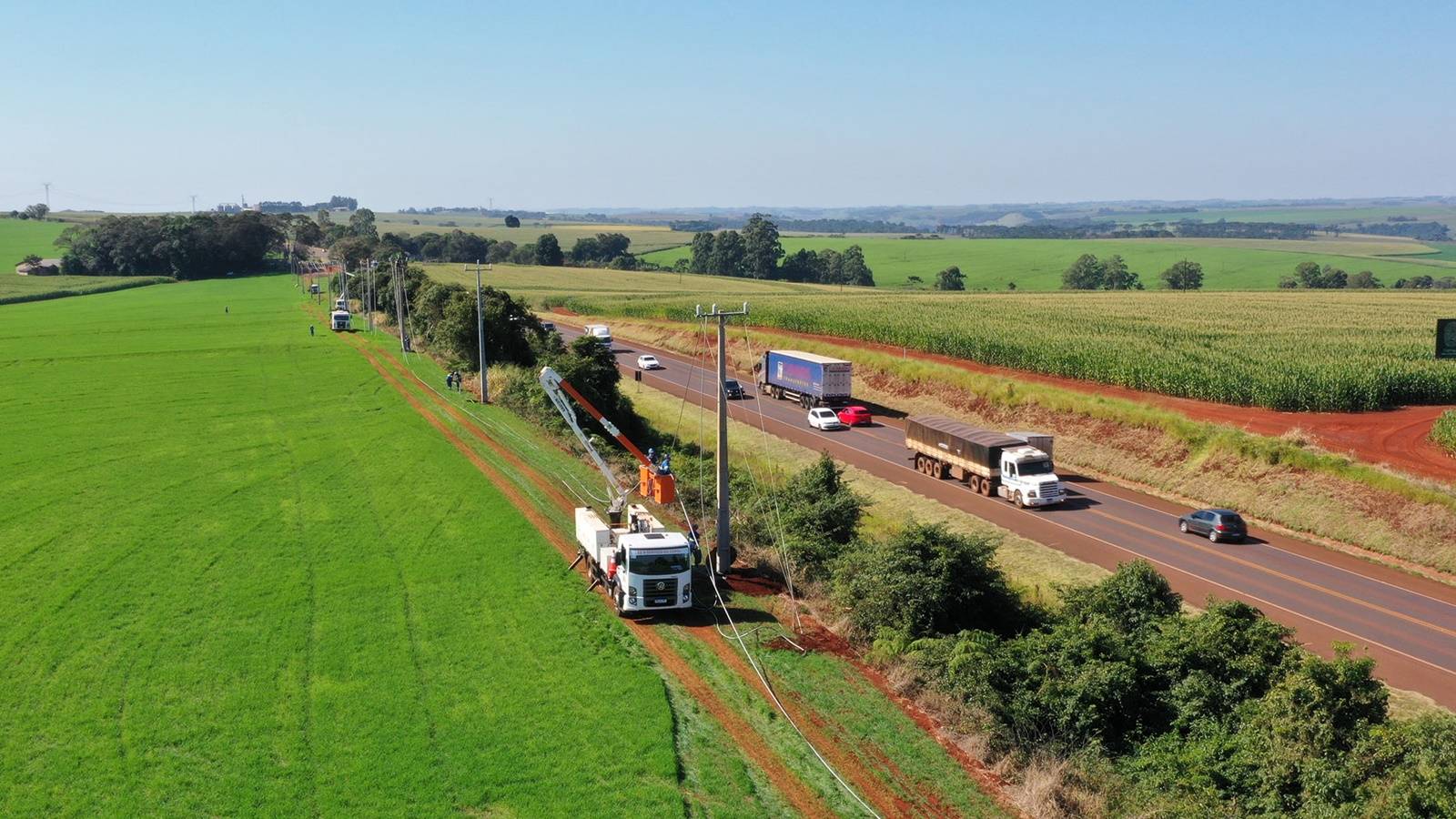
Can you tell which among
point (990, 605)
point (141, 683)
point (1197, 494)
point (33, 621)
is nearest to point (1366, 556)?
point (1197, 494)

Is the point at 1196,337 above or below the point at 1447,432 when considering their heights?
above

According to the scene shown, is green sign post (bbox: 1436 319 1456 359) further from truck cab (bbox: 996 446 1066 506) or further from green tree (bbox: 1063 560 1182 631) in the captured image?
green tree (bbox: 1063 560 1182 631)

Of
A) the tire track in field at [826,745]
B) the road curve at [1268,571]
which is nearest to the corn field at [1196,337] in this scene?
the road curve at [1268,571]

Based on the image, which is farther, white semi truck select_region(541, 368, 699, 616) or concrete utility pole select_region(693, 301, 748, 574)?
concrete utility pole select_region(693, 301, 748, 574)

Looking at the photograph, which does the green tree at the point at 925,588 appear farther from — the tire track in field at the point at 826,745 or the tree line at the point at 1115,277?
the tree line at the point at 1115,277

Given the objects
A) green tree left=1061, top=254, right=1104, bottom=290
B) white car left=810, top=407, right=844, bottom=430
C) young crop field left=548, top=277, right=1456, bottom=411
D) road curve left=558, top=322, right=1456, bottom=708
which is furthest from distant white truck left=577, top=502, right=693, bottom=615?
green tree left=1061, top=254, right=1104, bottom=290

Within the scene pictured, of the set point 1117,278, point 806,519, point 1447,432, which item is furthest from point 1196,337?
point 1117,278

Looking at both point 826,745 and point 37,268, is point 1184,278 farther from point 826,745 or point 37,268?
point 37,268
